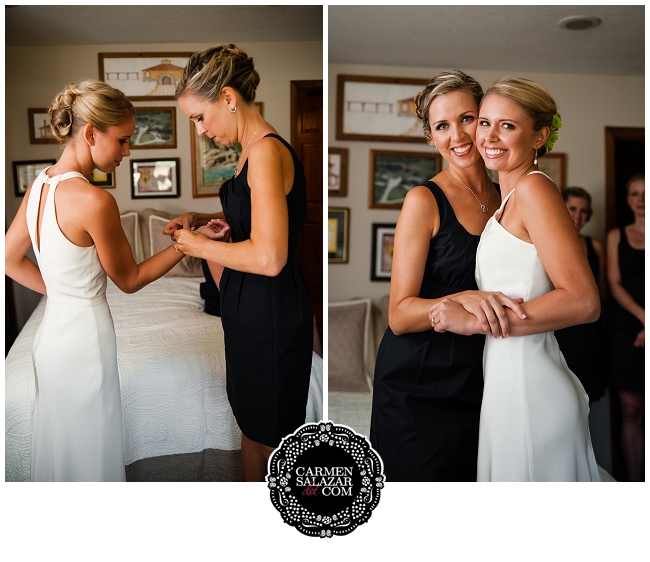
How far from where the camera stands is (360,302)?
78.3 inches

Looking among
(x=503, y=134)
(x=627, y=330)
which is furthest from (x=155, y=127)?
(x=627, y=330)

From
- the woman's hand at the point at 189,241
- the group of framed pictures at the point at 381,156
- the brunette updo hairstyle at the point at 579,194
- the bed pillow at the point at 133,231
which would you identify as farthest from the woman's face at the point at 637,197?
the bed pillow at the point at 133,231

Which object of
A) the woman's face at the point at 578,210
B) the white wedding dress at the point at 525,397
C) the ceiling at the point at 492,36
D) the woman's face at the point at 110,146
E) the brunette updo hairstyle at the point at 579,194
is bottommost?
the white wedding dress at the point at 525,397

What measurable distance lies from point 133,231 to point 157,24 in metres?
0.62

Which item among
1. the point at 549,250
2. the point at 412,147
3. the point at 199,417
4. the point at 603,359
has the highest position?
the point at 412,147

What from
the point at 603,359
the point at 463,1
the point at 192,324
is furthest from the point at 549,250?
the point at 192,324

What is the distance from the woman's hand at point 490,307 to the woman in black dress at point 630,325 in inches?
16.5

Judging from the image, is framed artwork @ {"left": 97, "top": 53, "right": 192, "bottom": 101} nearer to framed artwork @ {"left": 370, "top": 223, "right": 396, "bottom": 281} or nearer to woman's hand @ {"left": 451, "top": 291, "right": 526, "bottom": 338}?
framed artwork @ {"left": 370, "top": 223, "right": 396, "bottom": 281}

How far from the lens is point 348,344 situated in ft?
6.57

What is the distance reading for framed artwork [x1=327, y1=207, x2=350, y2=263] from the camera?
1.99m

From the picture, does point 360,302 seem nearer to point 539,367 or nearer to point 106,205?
point 539,367

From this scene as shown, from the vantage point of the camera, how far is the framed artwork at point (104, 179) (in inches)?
74.7

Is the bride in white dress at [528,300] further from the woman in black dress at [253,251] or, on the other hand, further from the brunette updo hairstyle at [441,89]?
the woman in black dress at [253,251]
